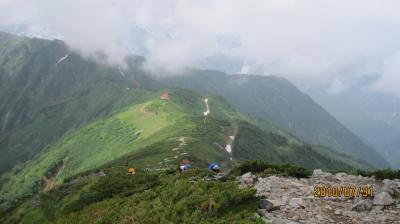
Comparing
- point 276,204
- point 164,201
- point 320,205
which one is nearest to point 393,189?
point 320,205

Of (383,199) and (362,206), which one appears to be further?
(383,199)

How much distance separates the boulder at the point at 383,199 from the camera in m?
30.7

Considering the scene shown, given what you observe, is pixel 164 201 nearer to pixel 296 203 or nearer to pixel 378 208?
pixel 296 203

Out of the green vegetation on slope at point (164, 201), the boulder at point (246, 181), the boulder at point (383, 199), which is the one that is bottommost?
the green vegetation on slope at point (164, 201)

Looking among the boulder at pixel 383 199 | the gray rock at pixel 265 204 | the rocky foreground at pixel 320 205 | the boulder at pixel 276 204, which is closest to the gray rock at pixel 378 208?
the rocky foreground at pixel 320 205

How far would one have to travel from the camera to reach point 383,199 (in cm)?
3092

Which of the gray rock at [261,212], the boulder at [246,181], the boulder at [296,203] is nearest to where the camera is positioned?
the gray rock at [261,212]

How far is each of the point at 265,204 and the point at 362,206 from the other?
277 inches

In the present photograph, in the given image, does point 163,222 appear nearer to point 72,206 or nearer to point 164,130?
point 72,206

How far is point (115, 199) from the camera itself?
4503cm

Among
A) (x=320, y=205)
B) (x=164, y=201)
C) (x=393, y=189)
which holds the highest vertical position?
(x=393, y=189)

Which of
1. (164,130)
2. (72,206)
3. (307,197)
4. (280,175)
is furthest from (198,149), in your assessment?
(307,197)

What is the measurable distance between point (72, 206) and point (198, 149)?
272 ft

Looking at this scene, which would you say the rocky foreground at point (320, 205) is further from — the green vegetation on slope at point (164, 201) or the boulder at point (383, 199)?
the green vegetation on slope at point (164, 201)
